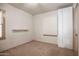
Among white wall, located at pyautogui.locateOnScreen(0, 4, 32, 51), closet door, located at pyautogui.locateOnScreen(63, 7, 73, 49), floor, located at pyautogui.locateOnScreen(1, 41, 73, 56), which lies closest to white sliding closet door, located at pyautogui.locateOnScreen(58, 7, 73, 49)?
closet door, located at pyautogui.locateOnScreen(63, 7, 73, 49)

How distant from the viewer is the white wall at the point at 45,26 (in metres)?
1.44

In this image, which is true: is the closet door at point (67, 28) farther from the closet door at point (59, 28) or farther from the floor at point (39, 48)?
the floor at point (39, 48)

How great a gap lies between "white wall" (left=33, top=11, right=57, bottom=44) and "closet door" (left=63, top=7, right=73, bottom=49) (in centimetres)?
26

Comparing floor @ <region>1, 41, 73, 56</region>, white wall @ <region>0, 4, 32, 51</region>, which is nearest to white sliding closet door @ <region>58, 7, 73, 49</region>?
floor @ <region>1, 41, 73, 56</region>

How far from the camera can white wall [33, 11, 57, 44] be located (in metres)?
1.44

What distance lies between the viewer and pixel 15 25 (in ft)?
4.59

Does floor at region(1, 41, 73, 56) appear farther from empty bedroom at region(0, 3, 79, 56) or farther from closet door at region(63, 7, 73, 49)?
closet door at region(63, 7, 73, 49)

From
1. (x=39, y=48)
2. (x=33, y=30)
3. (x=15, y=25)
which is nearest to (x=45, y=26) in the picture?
(x=33, y=30)

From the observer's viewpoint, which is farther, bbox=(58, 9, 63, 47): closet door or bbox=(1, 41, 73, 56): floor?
bbox=(58, 9, 63, 47): closet door

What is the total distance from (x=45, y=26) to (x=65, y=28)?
1.52ft

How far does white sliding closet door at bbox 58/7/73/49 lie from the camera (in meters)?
1.50

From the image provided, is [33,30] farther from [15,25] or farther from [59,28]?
[59,28]

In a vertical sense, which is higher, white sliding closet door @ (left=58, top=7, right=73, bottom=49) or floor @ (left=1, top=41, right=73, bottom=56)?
white sliding closet door @ (left=58, top=7, right=73, bottom=49)

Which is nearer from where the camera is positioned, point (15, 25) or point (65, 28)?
point (15, 25)
